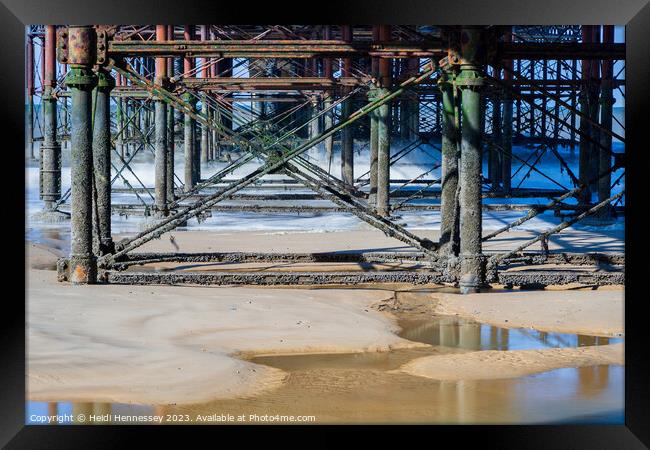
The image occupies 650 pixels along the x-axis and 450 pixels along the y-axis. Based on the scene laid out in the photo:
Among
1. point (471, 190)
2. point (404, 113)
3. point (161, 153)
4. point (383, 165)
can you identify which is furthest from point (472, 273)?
point (404, 113)

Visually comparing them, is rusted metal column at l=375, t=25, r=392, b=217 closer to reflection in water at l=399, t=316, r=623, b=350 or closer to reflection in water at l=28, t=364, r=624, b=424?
reflection in water at l=399, t=316, r=623, b=350

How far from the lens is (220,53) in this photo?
10.2 metres

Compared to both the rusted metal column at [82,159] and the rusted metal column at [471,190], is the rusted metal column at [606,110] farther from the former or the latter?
the rusted metal column at [82,159]

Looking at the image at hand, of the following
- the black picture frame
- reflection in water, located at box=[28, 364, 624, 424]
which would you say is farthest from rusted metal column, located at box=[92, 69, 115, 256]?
the black picture frame

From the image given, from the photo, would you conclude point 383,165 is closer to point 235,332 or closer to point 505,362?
point 235,332

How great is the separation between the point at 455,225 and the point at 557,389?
4.44m

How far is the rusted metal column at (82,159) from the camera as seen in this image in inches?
398

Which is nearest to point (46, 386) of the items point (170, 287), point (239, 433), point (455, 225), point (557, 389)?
point (239, 433)

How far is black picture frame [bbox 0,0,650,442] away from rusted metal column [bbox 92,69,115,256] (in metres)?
5.50

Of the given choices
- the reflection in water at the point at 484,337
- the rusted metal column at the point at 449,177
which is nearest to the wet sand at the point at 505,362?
the reflection in water at the point at 484,337

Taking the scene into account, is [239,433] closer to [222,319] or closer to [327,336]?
[327,336]

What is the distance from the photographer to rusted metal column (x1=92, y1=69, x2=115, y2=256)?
35.7 feet

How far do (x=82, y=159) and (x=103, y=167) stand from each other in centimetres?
85
